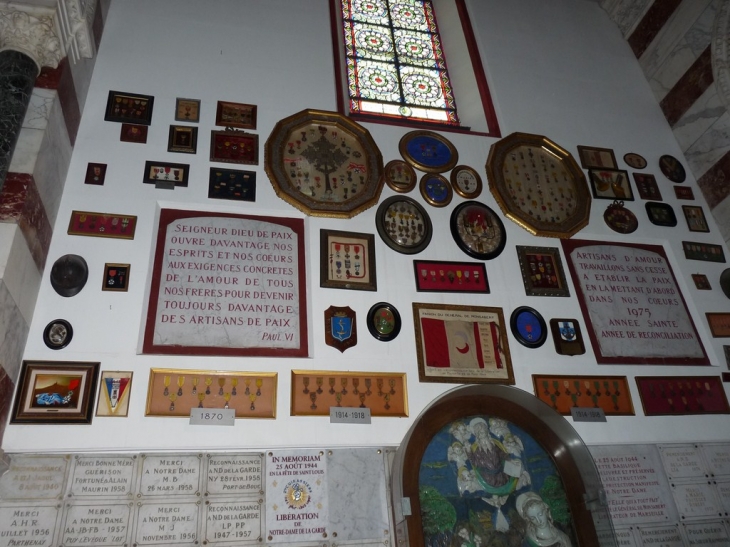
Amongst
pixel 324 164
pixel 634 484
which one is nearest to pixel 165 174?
pixel 324 164

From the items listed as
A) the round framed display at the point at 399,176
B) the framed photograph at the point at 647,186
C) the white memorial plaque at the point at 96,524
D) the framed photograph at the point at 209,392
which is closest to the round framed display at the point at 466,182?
the round framed display at the point at 399,176

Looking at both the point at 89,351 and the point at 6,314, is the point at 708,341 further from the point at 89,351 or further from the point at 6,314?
the point at 6,314

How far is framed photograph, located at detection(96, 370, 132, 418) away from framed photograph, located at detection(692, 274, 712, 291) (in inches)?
186

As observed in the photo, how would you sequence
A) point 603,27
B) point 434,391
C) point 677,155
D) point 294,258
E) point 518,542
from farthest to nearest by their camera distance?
point 603,27, point 677,155, point 294,258, point 434,391, point 518,542

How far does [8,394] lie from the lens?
11.5 feet

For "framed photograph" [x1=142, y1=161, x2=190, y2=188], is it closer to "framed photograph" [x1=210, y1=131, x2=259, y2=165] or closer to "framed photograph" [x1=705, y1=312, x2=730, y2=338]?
"framed photograph" [x1=210, y1=131, x2=259, y2=165]

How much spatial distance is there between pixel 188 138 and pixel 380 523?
3284mm

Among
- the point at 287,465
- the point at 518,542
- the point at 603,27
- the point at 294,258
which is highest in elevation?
the point at 603,27

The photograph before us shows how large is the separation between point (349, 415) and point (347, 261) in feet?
3.99

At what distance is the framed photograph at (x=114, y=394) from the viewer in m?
3.66

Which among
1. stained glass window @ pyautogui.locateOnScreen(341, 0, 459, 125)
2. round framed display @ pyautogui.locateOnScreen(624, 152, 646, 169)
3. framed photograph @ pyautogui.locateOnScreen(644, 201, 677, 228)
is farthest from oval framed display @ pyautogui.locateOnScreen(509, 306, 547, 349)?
stained glass window @ pyautogui.locateOnScreen(341, 0, 459, 125)

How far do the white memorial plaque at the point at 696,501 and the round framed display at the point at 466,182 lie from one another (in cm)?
275

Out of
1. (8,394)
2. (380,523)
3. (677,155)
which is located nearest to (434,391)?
(380,523)

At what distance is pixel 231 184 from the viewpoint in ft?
15.5
